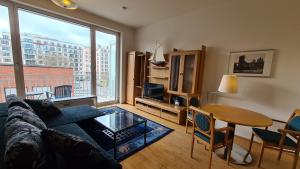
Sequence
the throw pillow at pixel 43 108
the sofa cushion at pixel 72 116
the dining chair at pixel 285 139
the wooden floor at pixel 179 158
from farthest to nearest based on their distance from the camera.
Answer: the throw pillow at pixel 43 108, the sofa cushion at pixel 72 116, the wooden floor at pixel 179 158, the dining chair at pixel 285 139

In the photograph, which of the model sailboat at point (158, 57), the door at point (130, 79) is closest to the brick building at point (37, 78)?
the door at point (130, 79)

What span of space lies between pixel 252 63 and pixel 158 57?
2.10 m

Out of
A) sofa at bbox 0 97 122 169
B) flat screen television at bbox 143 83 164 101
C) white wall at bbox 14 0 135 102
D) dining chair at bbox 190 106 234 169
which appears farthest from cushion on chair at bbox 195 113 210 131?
white wall at bbox 14 0 135 102

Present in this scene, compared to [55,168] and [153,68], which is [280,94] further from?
[55,168]

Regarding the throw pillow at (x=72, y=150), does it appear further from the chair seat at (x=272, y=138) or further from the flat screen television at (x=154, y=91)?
the flat screen television at (x=154, y=91)

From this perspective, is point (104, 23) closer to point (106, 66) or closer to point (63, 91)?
point (106, 66)

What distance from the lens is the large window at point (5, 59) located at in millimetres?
2607

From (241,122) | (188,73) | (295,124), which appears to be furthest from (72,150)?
(188,73)

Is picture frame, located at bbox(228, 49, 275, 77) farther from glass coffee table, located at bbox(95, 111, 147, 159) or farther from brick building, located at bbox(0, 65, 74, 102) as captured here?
brick building, located at bbox(0, 65, 74, 102)

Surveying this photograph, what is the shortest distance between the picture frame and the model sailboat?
162 centimetres

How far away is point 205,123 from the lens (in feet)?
5.69

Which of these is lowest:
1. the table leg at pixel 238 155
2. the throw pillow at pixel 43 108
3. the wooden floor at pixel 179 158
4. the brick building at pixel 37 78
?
the wooden floor at pixel 179 158

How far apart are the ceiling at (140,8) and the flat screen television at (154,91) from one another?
6.10ft

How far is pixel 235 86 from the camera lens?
2.29 m
